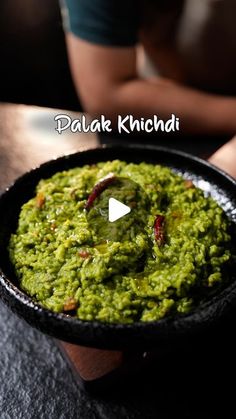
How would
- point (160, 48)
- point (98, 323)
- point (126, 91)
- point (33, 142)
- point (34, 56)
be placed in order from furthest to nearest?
1. point (34, 56)
2. point (160, 48)
3. point (126, 91)
4. point (33, 142)
5. point (98, 323)

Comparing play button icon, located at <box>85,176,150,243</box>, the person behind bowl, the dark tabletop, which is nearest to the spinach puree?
play button icon, located at <box>85,176,150,243</box>

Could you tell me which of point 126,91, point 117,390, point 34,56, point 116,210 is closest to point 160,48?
point 126,91

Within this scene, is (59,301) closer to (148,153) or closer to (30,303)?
(30,303)

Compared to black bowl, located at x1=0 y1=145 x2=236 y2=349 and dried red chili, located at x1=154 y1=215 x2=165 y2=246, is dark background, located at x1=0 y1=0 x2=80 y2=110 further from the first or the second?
dried red chili, located at x1=154 y1=215 x2=165 y2=246

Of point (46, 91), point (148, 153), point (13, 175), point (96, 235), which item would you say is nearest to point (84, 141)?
point (13, 175)

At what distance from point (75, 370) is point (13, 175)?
0.87m

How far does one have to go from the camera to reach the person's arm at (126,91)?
86.6 inches

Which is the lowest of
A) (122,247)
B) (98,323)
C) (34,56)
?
(98,323)

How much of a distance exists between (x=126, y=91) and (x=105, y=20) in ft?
1.06

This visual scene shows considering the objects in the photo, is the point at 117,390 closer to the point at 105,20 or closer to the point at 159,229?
the point at 159,229

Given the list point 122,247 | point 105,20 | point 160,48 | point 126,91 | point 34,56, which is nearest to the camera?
point 122,247

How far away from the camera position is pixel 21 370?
1.23 m

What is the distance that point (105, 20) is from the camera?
7.07ft

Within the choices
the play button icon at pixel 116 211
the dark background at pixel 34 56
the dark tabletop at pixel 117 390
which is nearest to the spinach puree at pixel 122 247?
the play button icon at pixel 116 211
